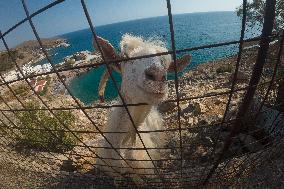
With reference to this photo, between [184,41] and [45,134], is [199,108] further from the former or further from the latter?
[45,134]

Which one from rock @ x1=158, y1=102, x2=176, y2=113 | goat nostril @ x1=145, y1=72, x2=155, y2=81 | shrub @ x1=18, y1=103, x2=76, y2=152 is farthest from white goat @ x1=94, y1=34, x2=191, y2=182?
rock @ x1=158, y1=102, x2=176, y2=113

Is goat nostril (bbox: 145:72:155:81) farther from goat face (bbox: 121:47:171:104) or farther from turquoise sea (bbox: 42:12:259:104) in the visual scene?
turquoise sea (bbox: 42:12:259:104)

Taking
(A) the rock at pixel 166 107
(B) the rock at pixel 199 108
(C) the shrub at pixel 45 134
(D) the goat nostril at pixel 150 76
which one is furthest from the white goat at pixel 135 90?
(A) the rock at pixel 166 107

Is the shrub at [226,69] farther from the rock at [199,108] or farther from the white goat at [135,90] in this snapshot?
the white goat at [135,90]

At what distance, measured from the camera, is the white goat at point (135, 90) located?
11.1ft

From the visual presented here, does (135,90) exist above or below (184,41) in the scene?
below

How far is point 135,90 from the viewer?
12.2ft

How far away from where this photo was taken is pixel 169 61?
4152mm

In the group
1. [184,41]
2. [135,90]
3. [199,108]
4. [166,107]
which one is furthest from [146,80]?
[166,107]

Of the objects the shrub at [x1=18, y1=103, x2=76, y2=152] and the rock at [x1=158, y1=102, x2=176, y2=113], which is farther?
the rock at [x1=158, y1=102, x2=176, y2=113]

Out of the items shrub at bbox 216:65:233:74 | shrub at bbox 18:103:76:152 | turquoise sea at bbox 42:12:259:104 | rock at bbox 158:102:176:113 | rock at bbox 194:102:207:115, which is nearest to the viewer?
turquoise sea at bbox 42:12:259:104

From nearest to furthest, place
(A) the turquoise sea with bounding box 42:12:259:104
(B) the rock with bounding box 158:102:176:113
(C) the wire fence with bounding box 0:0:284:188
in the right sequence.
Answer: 1. (C) the wire fence with bounding box 0:0:284:188
2. (A) the turquoise sea with bounding box 42:12:259:104
3. (B) the rock with bounding box 158:102:176:113

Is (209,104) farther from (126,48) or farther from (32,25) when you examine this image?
(32,25)

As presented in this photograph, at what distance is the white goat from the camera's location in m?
3.38
